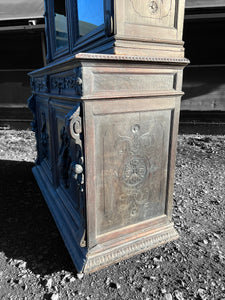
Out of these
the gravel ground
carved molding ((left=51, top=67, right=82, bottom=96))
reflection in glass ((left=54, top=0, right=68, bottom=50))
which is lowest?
the gravel ground

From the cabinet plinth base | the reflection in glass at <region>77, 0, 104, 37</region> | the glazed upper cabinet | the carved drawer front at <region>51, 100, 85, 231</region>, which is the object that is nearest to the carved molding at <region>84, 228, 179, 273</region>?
the cabinet plinth base

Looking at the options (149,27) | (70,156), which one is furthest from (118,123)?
(149,27)

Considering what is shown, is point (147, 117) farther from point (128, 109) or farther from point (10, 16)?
point (10, 16)

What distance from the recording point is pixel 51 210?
88.2 inches

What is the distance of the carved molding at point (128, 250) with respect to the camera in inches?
62.4

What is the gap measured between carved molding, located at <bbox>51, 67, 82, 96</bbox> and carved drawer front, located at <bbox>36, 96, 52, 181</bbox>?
585 millimetres

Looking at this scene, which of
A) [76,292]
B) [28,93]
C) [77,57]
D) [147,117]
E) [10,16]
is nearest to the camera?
[77,57]

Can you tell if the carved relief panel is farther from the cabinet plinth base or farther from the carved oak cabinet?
the cabinet plinth base

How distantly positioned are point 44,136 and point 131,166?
1499 mm

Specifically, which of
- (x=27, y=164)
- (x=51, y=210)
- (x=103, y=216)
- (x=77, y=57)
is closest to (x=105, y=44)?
(x=77, y=57)

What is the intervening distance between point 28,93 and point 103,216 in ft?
18.4

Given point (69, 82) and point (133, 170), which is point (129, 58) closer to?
point (69, 82)

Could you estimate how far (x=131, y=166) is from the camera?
1641 millimetres

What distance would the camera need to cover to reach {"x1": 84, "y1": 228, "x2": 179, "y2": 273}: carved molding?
159 cm
